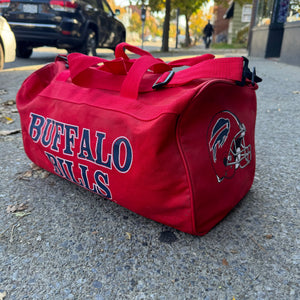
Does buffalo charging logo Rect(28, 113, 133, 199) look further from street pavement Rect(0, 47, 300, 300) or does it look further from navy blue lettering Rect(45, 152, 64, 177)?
street pavement Rect(0, 47, 300, 300)

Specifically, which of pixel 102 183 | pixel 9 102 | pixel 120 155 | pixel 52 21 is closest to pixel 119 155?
pixel 120 155

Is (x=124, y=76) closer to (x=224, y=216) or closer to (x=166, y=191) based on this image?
(x=166, y=191)

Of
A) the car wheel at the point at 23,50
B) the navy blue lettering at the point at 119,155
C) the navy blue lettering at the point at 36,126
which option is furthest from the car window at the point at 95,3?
the navy blue lettering at the point at 119,155

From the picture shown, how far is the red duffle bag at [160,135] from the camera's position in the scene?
1.06 m

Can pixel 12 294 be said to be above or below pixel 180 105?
below

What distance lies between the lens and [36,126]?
152 cm

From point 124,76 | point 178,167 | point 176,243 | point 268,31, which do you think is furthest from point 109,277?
point 268,31

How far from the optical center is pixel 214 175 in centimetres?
114

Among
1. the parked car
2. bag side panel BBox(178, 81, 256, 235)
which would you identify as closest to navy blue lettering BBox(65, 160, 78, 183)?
bag side panel BBox(178, 81, 256, 235)

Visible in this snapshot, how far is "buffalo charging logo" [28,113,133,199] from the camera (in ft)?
3.86

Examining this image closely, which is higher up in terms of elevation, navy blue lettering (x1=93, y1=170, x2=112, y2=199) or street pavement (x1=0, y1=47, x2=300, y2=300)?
navy blue lettering (x1=93, y1=170, x2=112, y2=199)

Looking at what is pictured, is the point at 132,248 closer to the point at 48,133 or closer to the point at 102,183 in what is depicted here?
the point at 102,183

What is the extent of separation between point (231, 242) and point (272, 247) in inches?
5.9

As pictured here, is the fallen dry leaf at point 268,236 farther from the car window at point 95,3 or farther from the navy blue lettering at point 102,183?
the car window at point 95,3
